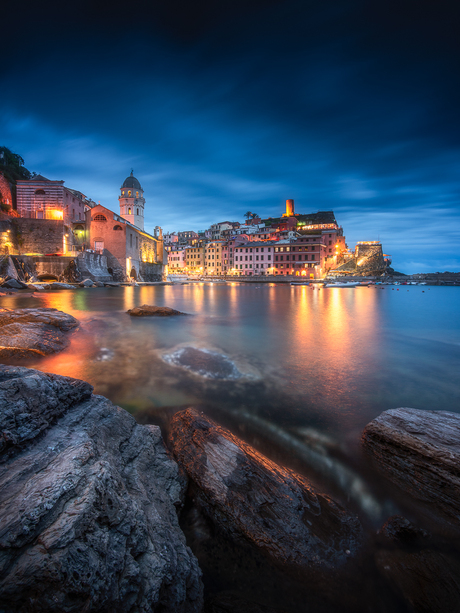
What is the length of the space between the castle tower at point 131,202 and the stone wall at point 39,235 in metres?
36.5

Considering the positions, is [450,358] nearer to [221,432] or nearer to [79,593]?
[221,432]

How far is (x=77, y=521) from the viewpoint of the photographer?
145 centimetres

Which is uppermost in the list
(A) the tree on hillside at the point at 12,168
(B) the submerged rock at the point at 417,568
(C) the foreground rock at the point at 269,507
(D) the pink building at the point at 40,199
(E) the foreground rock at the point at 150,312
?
(A) the tree on hillside at the point at 12,168

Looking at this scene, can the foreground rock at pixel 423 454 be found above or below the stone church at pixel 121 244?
below

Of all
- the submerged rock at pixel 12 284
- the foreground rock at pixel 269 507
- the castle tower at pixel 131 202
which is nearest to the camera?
the foreground rock at pixel 269 507

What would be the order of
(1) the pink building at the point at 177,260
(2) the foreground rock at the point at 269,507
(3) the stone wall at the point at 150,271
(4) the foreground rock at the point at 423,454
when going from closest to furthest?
(2) the foreground rock at the point at 269,507 < (4) the foreground rock at the point at 423,454 < (3) the stone wall at the point at 150,271 < (1) the pink building at the point at 177,260

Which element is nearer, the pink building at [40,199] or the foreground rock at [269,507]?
the foreground rock at [269,507]

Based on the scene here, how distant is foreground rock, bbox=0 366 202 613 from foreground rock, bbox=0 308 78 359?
15.0 ft

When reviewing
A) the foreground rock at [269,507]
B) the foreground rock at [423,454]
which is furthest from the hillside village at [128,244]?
the foreground rock at [423,454]

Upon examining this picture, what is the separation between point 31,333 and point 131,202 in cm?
7917

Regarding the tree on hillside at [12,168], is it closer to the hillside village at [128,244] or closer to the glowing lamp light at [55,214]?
the hillside village at [128,244]

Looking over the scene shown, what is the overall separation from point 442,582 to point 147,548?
89.5 inches

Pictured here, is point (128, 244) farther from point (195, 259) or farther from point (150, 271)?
point (195, 259)

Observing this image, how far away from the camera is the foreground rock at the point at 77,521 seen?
1.25 meters
